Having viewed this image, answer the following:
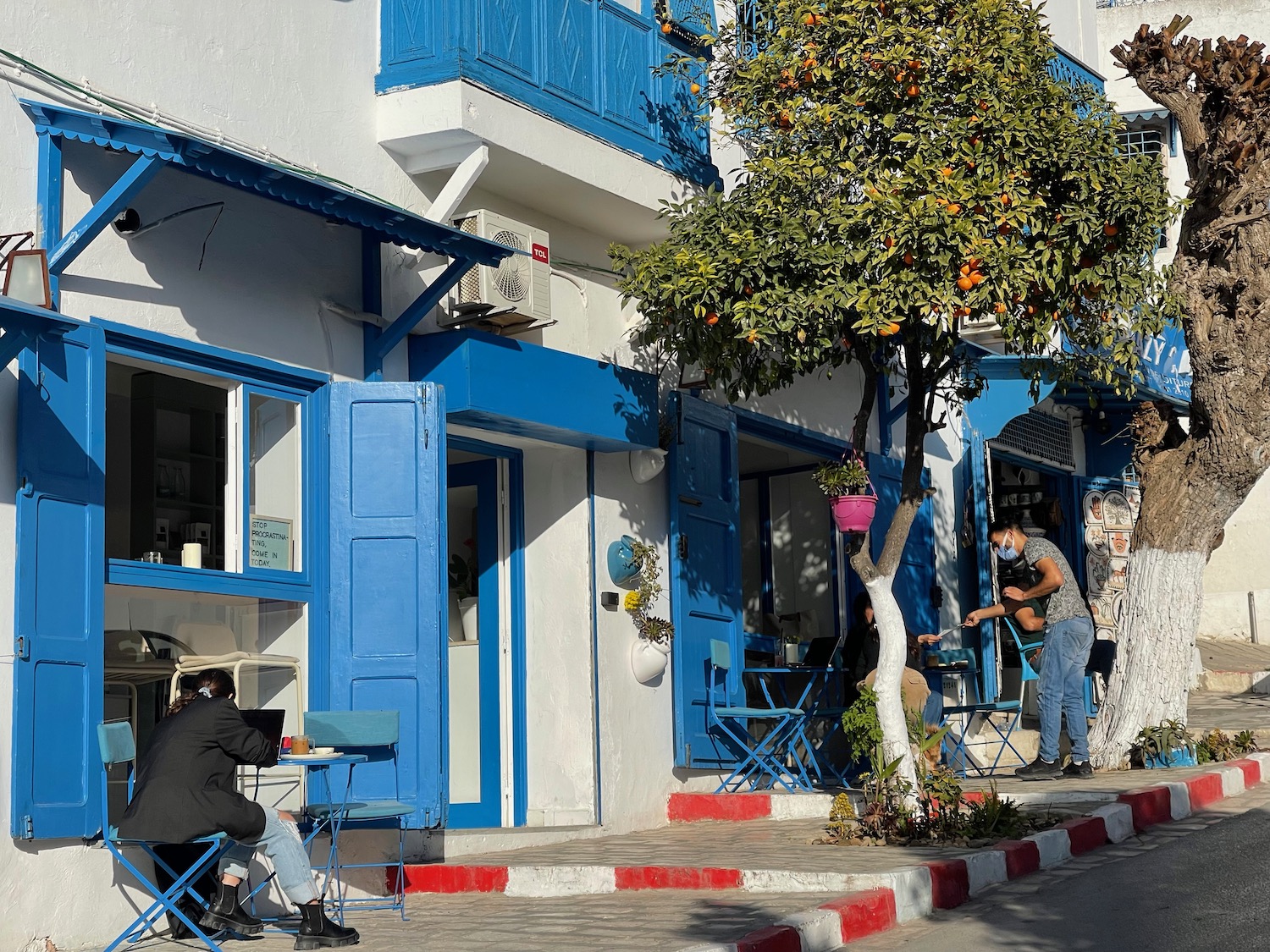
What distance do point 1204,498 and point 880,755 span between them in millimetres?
4204

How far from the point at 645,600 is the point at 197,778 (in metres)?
4.73

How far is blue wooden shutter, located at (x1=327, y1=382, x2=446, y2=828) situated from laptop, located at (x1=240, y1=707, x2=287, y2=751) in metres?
0.75

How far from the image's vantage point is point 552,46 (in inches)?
394

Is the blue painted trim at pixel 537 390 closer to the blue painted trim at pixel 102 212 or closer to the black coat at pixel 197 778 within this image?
the blue painted trim at pixel 102 212

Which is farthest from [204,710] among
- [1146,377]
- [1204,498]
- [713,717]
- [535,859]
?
[1146,377]

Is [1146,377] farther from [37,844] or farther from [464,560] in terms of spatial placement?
[37,844]

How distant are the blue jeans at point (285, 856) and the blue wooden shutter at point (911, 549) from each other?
7658 mm

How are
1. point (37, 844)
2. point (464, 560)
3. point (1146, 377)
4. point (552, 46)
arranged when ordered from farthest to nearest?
point (1146, 377), point (464, 560), point (552, 46), point (37, 844)

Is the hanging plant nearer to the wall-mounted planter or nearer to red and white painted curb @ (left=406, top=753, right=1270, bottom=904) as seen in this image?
the wall-mounted planter

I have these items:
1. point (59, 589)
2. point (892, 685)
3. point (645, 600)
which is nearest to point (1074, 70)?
point (645, 600)

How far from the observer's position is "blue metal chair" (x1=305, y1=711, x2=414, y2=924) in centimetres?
781

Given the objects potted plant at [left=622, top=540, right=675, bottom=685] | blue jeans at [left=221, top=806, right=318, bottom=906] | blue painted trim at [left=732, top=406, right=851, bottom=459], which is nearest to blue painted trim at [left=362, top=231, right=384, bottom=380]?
potted plant at [left=622, top=540, right=675, bottom=685]

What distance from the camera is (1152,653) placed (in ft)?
38.1

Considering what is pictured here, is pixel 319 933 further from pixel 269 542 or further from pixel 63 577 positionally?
pixel 269 542
